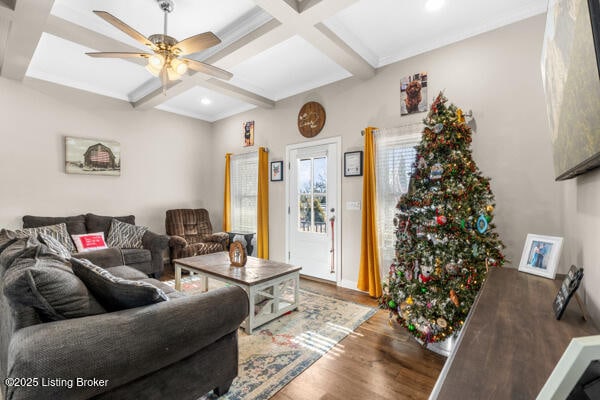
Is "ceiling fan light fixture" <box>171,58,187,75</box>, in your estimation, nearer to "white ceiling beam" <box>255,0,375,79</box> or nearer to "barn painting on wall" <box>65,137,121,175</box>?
"white ceiling beam" <box>255,0,375,79</box>

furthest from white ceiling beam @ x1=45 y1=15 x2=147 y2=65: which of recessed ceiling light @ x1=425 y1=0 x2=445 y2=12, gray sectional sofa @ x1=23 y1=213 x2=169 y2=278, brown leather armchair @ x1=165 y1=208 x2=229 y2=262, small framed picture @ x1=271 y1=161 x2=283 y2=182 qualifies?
recessed ceiling light @ x1=425 y1=0 x2=445 y2=12

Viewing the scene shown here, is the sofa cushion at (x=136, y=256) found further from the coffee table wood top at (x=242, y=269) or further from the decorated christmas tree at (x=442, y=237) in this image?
the decorated christmas tree at (x=442, y=237)

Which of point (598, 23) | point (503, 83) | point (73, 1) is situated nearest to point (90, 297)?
point (598, 23)

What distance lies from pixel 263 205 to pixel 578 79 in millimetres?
4082

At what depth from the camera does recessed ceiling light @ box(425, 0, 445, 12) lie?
2342 mm


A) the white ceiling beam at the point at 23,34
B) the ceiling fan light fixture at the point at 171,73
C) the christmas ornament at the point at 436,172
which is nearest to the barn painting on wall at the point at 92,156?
the white ceiling beam at the point at 23,34

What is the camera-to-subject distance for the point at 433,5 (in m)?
2.38

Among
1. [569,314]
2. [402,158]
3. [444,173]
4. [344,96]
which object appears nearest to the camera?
[569,314]

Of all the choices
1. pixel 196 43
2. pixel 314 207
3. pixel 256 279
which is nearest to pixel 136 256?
pixel 256 279

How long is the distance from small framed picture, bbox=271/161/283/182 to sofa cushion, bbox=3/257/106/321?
3288 millimetres

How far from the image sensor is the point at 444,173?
2.17 m

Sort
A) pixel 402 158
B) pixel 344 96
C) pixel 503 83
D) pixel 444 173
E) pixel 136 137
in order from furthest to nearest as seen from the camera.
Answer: pixel 136 137 → pixel 344 96 → pixel 402 158 → pixel 503 83 → pixel 444 173

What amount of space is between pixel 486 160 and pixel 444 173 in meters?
0.87

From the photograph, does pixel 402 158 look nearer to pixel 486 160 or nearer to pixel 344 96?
pixel 486 160
